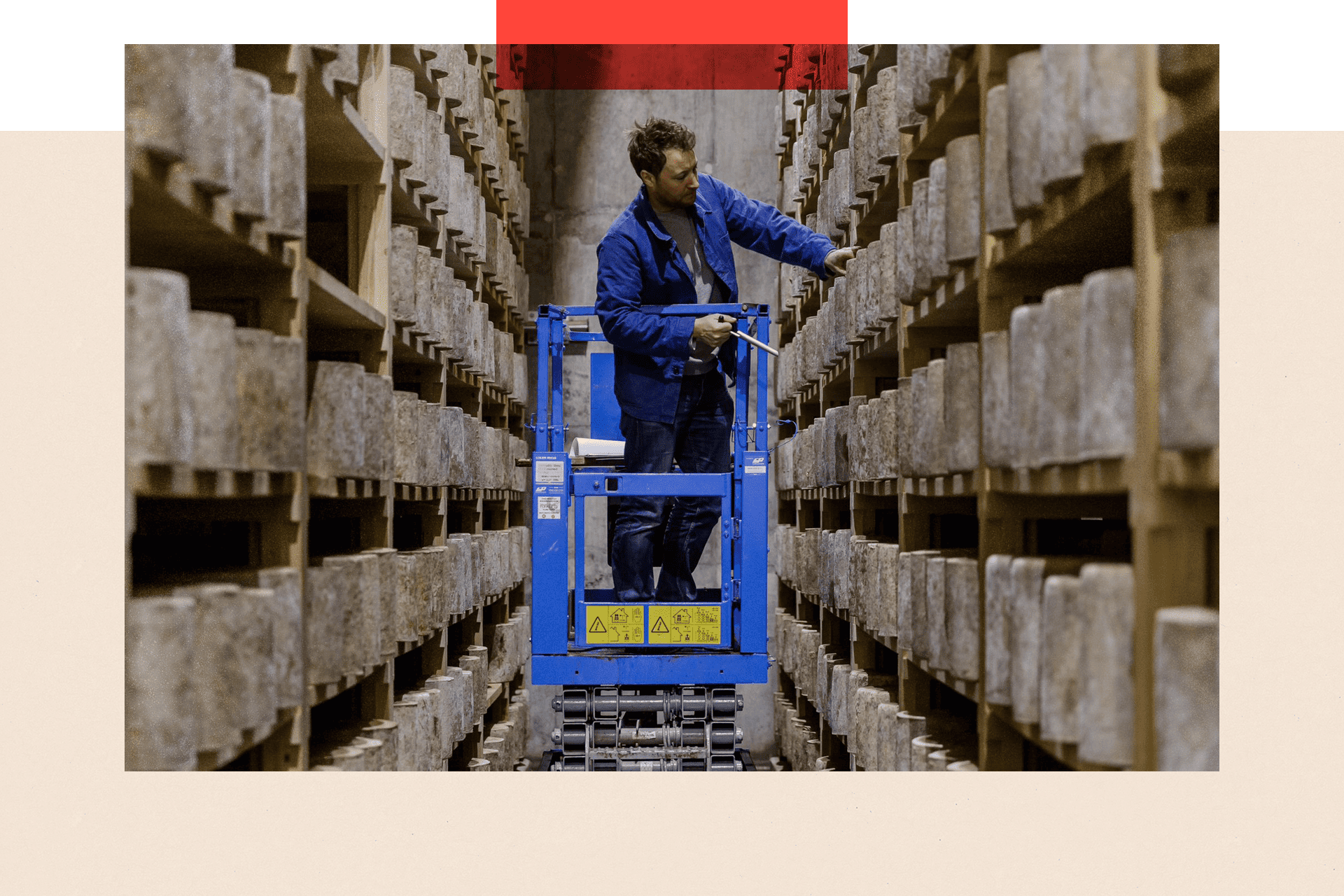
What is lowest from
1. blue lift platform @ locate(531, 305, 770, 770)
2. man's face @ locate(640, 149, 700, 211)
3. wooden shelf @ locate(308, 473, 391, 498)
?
blue lift platform @ locate(531, 305, 770, 770)

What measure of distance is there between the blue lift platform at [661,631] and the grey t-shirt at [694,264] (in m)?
0.20

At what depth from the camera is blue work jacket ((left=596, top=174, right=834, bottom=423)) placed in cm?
584

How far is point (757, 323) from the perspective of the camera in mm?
5984

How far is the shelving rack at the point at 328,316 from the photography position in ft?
10.2

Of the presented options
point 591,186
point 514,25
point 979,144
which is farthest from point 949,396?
point 591,186

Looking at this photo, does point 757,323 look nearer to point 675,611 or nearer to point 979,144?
point 675,611

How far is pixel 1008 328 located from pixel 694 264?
8.89 ft

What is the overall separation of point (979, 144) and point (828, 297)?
8.10 ft

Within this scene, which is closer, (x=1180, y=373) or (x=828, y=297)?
(x=1180, y=373)

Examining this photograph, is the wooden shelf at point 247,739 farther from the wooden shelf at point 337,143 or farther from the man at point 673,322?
the man at point 673,322

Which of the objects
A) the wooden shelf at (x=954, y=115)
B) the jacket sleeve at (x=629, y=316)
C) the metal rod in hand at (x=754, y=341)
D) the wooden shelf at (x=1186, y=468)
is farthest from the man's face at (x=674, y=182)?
the wooden shelf at (x=1186, y=468)

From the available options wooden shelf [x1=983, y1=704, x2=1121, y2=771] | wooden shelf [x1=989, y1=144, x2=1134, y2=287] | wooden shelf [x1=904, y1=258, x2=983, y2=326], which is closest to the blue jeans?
wooden shelf [x1=904, y1=258, x2=983, y2=326]

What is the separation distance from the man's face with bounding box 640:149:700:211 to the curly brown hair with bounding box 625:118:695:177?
2 centimetres

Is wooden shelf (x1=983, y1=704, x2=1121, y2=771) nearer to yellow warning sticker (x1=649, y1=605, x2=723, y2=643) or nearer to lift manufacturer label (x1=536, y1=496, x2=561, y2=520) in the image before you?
yellow warning sticker (x1=649, y1=605, x2=723, y2=643)
